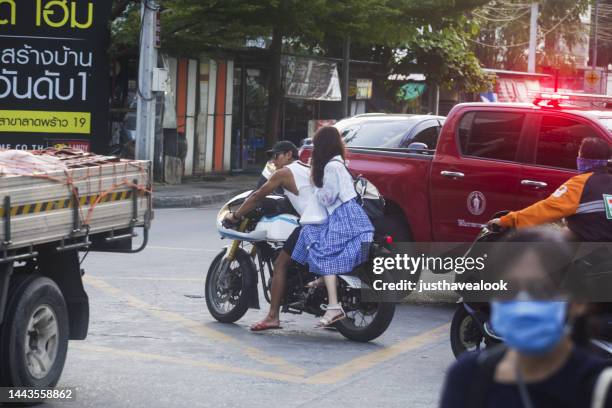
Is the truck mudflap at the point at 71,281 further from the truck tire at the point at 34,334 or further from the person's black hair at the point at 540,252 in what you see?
the person's black hair at the point at 540,252

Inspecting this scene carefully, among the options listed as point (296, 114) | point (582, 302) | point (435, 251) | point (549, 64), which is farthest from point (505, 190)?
point (549, 64)

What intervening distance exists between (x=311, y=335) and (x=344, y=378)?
1.59 meters

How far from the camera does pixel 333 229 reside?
8.95 metres

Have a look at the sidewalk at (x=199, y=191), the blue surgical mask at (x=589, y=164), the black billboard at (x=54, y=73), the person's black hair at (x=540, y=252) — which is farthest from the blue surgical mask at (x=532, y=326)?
the black billboard at (x=54, y=73)

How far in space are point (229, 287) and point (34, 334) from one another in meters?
2.97

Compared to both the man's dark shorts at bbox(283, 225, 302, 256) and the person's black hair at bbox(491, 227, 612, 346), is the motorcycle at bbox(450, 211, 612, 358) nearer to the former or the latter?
the man's dark shorts at bbox(283, 225, 302, 256)

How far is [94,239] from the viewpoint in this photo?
749 cm

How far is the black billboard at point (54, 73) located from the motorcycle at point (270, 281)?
12333 mm

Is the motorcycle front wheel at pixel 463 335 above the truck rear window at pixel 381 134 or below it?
below

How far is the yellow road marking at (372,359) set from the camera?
766cm

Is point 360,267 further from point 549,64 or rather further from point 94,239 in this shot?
point 549,64

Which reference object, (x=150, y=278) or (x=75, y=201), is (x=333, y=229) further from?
(x=150, y=278)

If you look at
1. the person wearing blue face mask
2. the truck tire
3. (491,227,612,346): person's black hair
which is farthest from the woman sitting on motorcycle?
the person wearing blue face mask

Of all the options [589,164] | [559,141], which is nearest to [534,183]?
[559,141]
